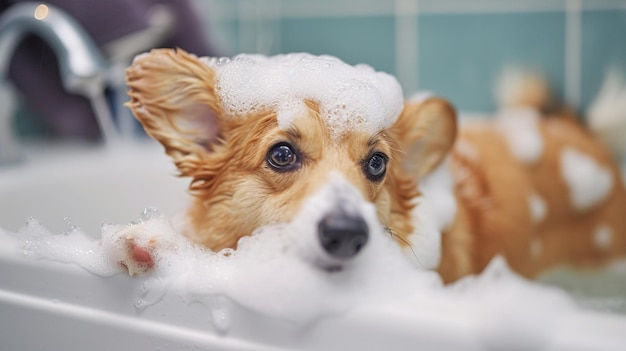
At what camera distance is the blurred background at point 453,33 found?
4.88 ft

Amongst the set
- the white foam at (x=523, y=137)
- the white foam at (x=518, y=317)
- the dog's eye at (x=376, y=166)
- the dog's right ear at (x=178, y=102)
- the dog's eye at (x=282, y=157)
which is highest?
the dog's right ear at (x=178, y=102)

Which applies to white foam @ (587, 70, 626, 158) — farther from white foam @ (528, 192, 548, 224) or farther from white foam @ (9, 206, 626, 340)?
white foam @ (9, 206, 626, 340)

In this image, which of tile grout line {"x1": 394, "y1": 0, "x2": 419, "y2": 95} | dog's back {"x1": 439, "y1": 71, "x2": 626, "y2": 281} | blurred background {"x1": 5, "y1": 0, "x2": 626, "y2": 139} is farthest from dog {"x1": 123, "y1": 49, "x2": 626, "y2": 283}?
tile grout line {"x1": 394, "y1": 0, "x2": 419, "y2": 95}

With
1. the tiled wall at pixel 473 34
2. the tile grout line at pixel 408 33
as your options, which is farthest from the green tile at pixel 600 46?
the tile grout line at pixel 408 33

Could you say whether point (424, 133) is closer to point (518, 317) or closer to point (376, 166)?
point (376, 166)

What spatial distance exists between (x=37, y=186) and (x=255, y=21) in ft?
2.21

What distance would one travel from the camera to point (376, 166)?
73 cm

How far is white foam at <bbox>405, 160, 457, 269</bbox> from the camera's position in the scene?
0.78 metres

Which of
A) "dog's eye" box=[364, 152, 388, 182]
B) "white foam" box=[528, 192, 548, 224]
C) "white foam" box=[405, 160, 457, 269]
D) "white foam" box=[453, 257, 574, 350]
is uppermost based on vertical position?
"dog's eye" box=[364, 152, 388, 182]

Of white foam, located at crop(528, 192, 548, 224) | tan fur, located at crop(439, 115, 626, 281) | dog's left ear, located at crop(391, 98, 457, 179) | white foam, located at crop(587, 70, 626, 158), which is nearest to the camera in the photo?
dog's left ear, located at crop(391, 98, 457, 179)

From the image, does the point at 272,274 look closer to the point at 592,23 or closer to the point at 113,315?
the point at 113,315

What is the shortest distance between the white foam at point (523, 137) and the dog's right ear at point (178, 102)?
2.25 ft

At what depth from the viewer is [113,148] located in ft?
4.23

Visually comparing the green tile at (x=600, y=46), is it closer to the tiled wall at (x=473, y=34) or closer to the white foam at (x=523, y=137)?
the tiled wall at (x=473, y=34)
